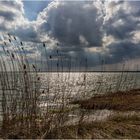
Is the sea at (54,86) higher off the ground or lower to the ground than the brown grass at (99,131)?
higher

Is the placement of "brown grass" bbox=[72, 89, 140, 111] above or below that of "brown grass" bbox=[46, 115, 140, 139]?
below

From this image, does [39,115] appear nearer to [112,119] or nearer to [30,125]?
[30,125]

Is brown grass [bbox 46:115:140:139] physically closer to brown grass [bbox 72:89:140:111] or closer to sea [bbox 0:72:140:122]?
sea [bbox 0:72:140:122]

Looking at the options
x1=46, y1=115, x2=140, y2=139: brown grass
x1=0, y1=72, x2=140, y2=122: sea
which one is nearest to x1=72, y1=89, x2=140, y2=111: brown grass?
x1=0, y1=72, x2=140, y2=122: sea

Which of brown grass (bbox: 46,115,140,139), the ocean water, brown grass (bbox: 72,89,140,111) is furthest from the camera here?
brown grass (bbox: 72,89,140,111)

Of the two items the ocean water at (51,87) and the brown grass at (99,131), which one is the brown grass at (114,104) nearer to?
the ocean water at (51,87)

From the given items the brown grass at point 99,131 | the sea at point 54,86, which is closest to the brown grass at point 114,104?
the sea at point 54,86

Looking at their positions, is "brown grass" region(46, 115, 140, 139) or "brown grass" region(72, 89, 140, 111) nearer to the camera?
"brown grass" region(46, 115, 140, 139)

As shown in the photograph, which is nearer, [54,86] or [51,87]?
[51,87]

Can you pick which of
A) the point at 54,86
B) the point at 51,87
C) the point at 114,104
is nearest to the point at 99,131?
the point at 51,87

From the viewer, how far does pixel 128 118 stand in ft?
29.2

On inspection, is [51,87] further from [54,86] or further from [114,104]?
[114,104]

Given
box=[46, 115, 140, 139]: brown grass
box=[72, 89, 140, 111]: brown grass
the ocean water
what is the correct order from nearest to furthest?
1. box=[46, 115, 140, 139]: brown grass
2. the ocean water
3. box=[72, 89, 140, 111]: brown grass

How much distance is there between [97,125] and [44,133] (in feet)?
5.26
